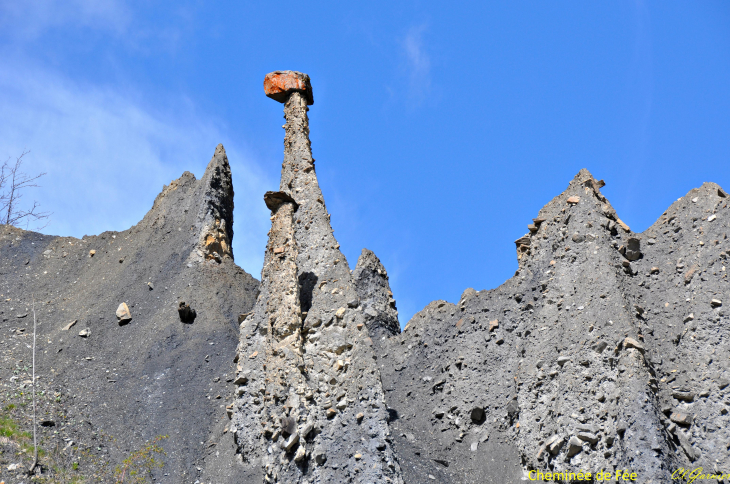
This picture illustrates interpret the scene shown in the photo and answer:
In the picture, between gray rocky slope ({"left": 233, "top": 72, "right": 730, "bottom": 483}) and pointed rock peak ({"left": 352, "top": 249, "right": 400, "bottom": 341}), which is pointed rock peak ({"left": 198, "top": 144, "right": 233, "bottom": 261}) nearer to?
pointed rock peak ({"left": 352, "top": 249, "right": 400, "bottom": 341})

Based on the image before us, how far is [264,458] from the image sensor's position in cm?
1159

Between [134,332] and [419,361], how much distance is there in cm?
703

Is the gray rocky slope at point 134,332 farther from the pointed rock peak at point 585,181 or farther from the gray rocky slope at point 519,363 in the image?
the pointed rock peak at point 585,181

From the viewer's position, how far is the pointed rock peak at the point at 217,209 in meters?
18.9

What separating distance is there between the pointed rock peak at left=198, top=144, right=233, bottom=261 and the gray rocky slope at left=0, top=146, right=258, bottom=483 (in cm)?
4

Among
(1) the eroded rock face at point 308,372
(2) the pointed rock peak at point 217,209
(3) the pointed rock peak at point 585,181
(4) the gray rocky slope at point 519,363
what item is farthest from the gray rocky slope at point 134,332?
(3) the pointed rock peak at point 585,181

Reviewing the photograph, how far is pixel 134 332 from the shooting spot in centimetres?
1625

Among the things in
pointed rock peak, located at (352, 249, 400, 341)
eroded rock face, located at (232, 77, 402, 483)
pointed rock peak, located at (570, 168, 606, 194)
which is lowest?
eroded rock face, located at (232, 77, 402, 483)

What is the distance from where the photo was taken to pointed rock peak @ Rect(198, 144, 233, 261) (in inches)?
743

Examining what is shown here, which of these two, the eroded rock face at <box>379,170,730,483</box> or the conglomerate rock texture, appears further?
the conglomerate rock texture

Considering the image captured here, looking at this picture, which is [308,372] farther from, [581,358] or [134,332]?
[134,332]

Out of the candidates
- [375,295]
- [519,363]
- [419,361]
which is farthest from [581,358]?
[375,295]

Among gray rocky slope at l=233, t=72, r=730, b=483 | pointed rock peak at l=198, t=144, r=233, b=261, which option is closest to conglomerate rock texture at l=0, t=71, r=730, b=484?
gray rocky slope at l=233, t=72, r=730, b=483

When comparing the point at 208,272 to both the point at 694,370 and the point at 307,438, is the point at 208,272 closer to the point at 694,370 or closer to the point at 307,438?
the point at 307,438
